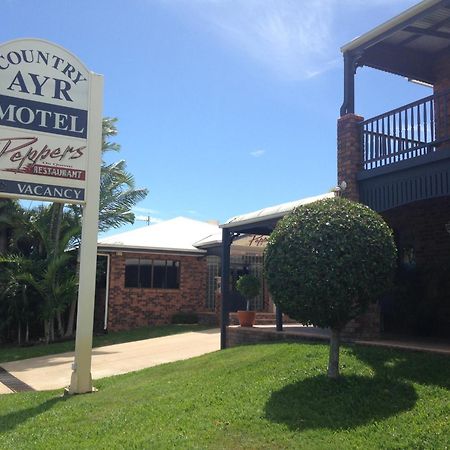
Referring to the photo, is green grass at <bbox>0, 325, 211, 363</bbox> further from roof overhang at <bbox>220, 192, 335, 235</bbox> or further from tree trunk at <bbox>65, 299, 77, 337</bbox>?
roof overhang at <bbox>220, 192, 335, 235</bbox>

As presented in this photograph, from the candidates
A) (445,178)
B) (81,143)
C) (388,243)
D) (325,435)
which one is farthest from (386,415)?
(81,143)

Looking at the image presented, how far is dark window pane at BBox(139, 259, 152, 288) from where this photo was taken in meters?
22.1

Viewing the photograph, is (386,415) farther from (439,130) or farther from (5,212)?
(5,212)

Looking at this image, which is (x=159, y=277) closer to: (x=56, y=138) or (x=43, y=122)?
(x=56, y=138)

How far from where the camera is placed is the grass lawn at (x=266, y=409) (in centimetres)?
604

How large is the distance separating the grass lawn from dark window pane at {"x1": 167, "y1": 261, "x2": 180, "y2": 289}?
1261cm

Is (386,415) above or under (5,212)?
under

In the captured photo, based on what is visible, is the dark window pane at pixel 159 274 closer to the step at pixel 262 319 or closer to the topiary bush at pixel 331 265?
the step at pixel 262 319

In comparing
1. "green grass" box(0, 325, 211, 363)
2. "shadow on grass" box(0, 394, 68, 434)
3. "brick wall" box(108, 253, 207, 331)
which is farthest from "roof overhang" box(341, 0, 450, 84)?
"brick wall" box(108, 253, 207, 331)

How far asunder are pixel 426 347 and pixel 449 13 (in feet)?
18.9

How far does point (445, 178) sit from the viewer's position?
9.30 metres

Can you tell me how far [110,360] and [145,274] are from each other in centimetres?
759

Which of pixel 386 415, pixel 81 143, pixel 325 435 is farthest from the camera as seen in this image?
pixel 81 143

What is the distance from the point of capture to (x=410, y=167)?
9.84 metres
